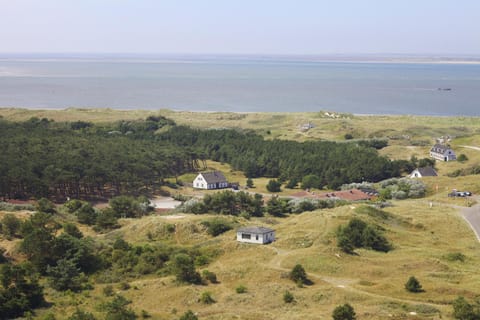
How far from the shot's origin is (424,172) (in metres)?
89.5

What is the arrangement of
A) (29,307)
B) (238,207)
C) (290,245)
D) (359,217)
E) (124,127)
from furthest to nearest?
(124,127), (238,207), (359,217), (290,245), (29,307)

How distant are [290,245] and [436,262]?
38.5 feet

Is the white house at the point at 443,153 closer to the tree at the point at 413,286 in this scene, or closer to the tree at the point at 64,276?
the tree at the point at 413,286

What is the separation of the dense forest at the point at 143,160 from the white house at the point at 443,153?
9.05 m

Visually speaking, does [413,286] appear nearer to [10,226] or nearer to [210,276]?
[210,276]

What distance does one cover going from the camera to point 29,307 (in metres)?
36.4


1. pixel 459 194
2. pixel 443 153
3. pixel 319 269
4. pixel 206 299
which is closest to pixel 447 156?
pixel 443 153

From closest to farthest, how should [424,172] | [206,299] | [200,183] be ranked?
1. [206,299]
2. [424,172]
3. [200,183]

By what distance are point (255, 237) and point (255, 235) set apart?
0.19 meters

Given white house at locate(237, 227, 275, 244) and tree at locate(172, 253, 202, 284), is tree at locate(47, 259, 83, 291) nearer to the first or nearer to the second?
tree at locate(172, 253, 202, 284)

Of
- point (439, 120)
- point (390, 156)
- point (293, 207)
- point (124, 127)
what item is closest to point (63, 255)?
point (293, 207)

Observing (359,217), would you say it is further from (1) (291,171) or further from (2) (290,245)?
(1) (291,171)

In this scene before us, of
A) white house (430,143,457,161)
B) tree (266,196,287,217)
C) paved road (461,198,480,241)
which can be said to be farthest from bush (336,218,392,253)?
white house (430,143,457,161)

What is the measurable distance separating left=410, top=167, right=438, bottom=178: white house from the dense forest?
5093 mm
